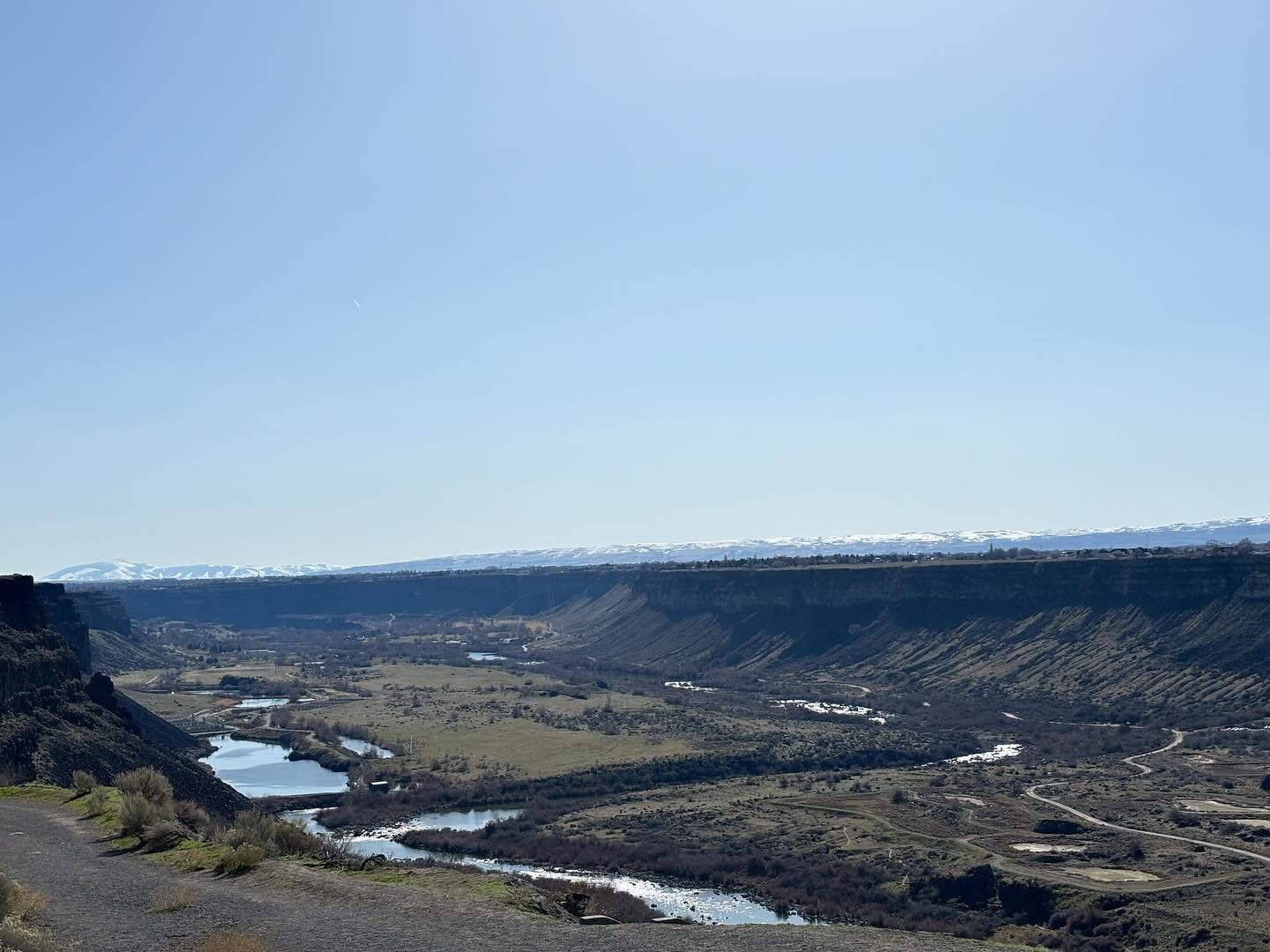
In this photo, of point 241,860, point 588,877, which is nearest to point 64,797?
point 241,860

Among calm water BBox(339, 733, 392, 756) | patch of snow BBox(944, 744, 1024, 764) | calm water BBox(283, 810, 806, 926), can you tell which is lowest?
patch of snow BBox(944, 744, 1024, 764)

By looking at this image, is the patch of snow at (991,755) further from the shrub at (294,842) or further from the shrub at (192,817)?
the shrub at (294,842)

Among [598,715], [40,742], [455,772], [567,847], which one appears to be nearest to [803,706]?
[598,715]

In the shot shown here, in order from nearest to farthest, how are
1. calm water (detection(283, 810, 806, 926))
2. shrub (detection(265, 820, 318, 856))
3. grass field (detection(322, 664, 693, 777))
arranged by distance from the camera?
shrub (detection(265, 820, 318, 856)), calm water (detection(283, 810, 806, 926)), grass field (detection(322, 664, 693, 777))

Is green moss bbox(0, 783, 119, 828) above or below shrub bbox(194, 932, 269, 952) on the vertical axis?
below

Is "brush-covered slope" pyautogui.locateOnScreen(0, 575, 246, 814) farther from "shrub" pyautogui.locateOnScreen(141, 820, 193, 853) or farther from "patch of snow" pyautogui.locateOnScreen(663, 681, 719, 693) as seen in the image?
"patch of snow" pyautogui.locateOnScreen(663, 681, 719, 693)

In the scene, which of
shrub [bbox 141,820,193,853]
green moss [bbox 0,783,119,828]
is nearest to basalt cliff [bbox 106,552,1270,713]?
green moss [bbox 0,783,119,828]

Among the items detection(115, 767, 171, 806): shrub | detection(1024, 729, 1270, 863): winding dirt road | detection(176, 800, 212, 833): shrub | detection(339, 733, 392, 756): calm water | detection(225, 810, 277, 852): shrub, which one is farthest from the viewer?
detection(339, 733, 392, 756): calm water
